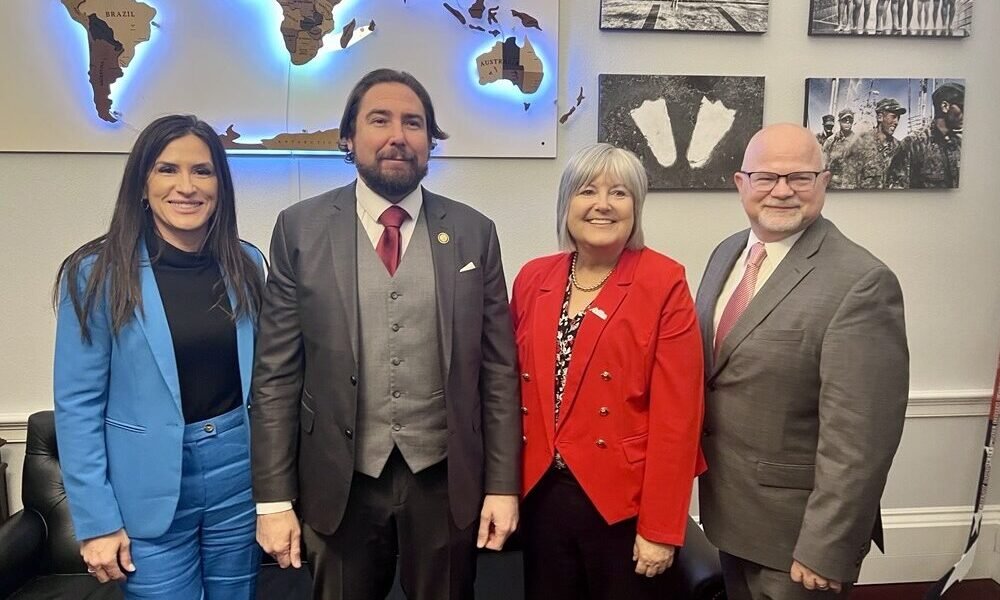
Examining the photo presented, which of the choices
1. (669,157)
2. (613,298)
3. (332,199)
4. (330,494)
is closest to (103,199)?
(332,199)

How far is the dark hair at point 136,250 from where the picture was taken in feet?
4.70

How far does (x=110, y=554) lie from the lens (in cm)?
145

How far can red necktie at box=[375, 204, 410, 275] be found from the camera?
4.84 ft

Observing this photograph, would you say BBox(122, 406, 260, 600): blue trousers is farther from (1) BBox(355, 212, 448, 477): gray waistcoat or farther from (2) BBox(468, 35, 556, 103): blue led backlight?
(2) BBox(468, 35, 556, 103): blue led backlight

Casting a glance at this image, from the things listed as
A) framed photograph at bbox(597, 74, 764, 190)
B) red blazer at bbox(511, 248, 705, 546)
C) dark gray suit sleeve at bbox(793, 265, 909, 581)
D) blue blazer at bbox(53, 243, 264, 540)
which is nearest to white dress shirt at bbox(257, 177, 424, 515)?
blue blazer at bbox(53, 243, 264, 540)

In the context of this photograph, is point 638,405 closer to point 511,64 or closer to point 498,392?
point 498,392

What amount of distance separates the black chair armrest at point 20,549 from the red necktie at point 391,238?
173cm

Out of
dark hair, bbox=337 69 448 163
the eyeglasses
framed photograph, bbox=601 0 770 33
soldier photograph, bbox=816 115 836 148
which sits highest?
framed photograph, bbox=601 0 770 33

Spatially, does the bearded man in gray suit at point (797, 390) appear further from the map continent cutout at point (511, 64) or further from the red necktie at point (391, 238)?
the map continent cutout at point (511, 64)

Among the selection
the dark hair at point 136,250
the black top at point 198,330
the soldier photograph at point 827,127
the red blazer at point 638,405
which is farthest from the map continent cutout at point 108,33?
the soldier photograph at point 827,127

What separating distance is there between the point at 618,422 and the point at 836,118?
5.80ft

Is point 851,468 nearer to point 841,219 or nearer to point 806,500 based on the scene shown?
point 806,500

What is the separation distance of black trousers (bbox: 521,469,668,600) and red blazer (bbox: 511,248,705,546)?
0.05 m

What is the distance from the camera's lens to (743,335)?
1.49m
